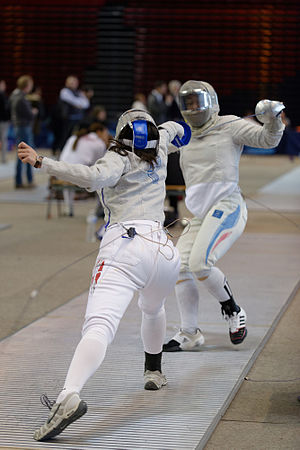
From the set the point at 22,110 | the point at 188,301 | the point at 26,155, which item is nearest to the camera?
the point at 26,155

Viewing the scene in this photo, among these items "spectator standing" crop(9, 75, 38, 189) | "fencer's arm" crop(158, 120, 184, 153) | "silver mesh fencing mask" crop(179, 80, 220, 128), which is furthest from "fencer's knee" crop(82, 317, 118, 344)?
"spectator standing" crop(9, 75, 38, 189)

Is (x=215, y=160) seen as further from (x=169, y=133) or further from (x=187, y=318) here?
(x=187, y=318)

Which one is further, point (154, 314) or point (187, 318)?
point (187, 318)

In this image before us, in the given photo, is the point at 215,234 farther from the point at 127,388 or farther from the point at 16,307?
the point at 16,307

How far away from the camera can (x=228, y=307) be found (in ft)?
16.8

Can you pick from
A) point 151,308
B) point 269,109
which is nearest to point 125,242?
point 151,308

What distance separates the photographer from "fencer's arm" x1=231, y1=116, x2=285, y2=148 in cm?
479

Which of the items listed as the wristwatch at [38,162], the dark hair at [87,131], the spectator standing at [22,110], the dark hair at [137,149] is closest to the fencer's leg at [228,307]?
the dark hair at [137,149]

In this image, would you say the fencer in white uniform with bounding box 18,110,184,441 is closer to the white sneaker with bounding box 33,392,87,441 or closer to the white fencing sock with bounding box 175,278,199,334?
the white sneaker with bounding box 33,392,87,441

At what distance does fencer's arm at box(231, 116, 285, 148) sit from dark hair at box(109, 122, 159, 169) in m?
1.04

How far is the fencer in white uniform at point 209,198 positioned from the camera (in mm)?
4984

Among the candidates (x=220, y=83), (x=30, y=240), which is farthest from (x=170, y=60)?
(x=30, y=240)

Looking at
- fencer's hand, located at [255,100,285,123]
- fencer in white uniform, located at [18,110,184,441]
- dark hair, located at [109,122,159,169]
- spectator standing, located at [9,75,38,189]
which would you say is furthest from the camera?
spectator standing, located at [9,75,38,189]

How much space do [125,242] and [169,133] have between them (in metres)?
0.78
